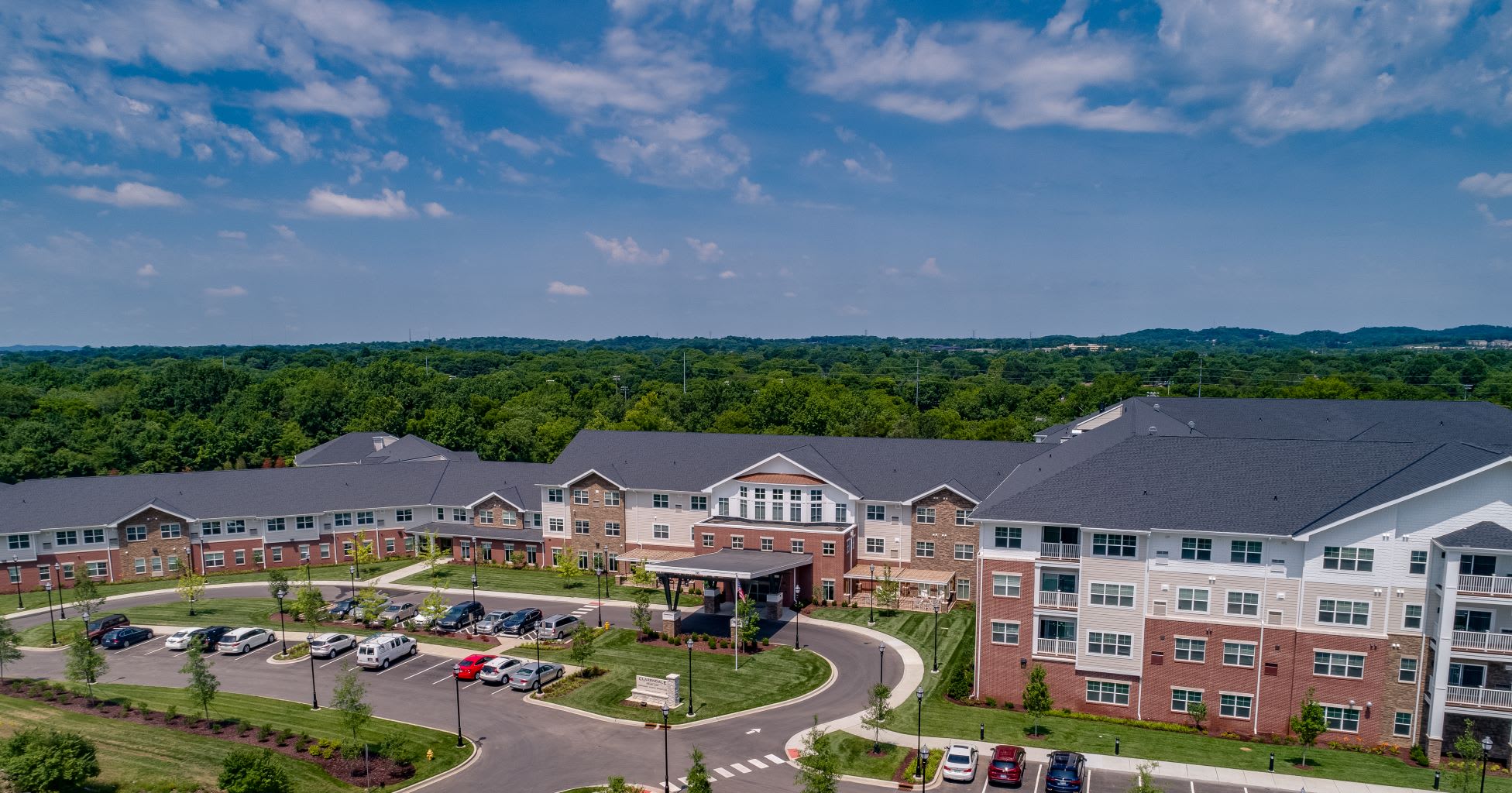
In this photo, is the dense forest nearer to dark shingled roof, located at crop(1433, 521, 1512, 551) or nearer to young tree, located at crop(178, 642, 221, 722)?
young tree, located at crop(178, 642, 221, 722)

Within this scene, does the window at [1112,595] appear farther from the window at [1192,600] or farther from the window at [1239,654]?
the window at [1239,654]

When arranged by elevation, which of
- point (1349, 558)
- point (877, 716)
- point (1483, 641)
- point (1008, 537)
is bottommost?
point (877, 716)

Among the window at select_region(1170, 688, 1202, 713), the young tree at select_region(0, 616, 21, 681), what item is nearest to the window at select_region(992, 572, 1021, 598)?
the window at select_region(1170, 688, 1202, 713)

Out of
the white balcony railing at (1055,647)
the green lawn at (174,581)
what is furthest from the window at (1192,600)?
the green lawn at (174,581)

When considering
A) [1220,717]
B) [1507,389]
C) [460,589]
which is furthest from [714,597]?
[1507,389]

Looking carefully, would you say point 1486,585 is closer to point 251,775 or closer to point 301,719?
point 251,775

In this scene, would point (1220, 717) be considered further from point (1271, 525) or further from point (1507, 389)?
point (1507, 389)

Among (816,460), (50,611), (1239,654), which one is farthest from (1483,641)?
(50,611)
